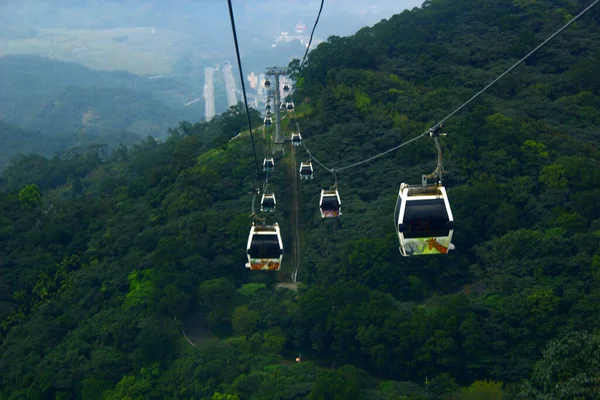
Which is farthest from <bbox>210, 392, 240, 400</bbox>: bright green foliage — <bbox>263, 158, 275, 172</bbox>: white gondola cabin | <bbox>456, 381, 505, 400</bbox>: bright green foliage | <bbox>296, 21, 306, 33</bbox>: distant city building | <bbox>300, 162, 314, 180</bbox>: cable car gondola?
<bbox>296, 21, 306, 33</bbox>: distant city building

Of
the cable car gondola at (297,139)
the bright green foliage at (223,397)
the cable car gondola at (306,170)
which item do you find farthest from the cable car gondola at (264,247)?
the cable car gondola at (297,139)

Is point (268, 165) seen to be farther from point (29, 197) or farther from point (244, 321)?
point (29, 197)

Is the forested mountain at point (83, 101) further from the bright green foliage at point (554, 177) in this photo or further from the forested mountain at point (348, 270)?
the bright green foliage at point (554, 177)

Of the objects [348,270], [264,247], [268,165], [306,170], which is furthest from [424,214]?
[268,165]

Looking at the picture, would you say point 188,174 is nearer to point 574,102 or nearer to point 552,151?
point 552,151

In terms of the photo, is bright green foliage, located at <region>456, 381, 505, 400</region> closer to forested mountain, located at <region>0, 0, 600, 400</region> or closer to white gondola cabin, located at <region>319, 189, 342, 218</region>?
forested mountain, located at <region>0, 0, 600, 400</region>

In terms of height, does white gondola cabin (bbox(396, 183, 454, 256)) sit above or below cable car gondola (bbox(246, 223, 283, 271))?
above

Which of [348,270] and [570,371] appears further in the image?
[348,270]
